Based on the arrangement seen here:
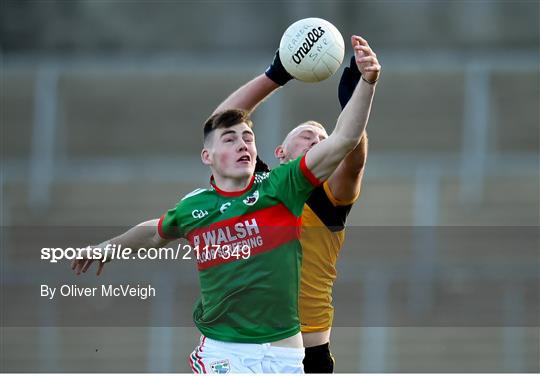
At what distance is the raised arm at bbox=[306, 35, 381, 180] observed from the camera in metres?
3.62

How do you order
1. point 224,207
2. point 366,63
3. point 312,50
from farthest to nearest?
point 312,50 < point 224,207 < point 366,63

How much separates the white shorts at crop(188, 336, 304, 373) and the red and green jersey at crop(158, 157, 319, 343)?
0.03 metres

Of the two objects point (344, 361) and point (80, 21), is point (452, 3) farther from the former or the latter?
point (344, 361)

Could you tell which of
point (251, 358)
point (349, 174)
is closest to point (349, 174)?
point (349, 174)

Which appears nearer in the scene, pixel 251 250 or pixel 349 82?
pixel 349 82

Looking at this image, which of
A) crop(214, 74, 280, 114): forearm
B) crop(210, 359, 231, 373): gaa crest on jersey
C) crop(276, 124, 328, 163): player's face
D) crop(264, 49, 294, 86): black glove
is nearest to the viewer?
crop(210, 359, 231, 373): gaa crest on jersey

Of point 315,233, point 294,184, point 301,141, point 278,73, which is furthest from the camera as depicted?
point 301,141

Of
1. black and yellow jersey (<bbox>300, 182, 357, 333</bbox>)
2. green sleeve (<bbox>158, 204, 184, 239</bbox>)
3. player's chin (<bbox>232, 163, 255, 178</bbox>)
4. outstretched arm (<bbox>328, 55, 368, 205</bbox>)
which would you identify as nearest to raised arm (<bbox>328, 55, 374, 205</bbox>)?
outstretched arm (<bbox>328, 55, 368, 205</bbox>)

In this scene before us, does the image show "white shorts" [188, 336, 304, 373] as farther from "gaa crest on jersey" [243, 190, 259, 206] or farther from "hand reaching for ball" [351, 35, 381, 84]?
"hand reaching for ball" [351, 35, 381, 84]

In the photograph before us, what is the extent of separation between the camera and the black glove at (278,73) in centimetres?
445

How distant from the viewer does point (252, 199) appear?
4.00 metres

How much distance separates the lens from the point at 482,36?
14.8 m

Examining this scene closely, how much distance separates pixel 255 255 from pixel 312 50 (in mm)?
938

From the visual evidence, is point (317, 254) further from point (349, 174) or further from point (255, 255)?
point (255, 255)
